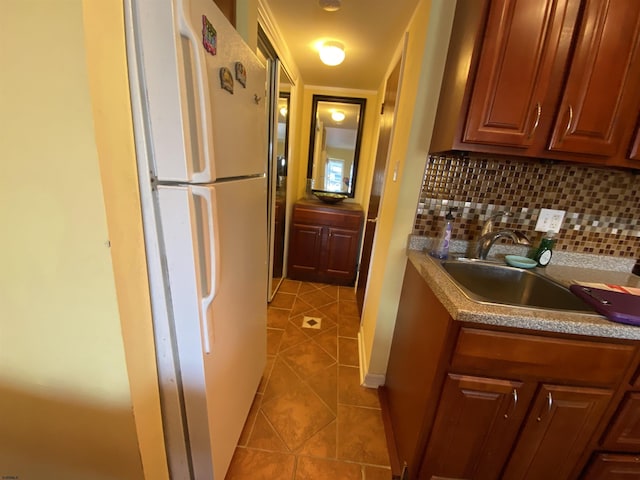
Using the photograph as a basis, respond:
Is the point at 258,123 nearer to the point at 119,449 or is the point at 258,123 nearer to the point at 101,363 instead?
the point at 101,363

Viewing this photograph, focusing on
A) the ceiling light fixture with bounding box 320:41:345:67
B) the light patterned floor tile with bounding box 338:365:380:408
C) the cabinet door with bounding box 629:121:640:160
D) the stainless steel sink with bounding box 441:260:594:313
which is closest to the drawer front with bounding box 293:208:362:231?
the ceiling light fixture with bounding box 320:41:345:67

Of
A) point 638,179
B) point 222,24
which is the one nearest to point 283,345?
point 222,24

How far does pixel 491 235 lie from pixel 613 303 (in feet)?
1.63

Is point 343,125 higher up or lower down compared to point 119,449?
higher up

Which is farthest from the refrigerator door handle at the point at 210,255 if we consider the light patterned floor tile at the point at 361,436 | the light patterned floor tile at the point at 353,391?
the light patterned floor tile at the point at 353,391

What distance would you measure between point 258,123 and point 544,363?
145cm

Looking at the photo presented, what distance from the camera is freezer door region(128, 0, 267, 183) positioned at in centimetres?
63

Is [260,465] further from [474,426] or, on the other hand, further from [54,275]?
[54,275]

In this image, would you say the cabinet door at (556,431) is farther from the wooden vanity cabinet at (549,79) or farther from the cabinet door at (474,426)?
the wooden vanity cabinet at (549,79)

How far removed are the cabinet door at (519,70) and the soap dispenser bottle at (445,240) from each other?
418mm

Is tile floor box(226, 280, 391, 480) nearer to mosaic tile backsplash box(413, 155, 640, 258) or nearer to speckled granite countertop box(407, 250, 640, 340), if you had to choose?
speckled granite countertop box(407, 250, 640, 340)

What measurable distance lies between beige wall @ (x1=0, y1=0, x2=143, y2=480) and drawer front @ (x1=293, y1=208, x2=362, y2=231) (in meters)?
2.27

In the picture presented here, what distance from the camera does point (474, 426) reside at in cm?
97

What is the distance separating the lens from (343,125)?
323 centimetres
